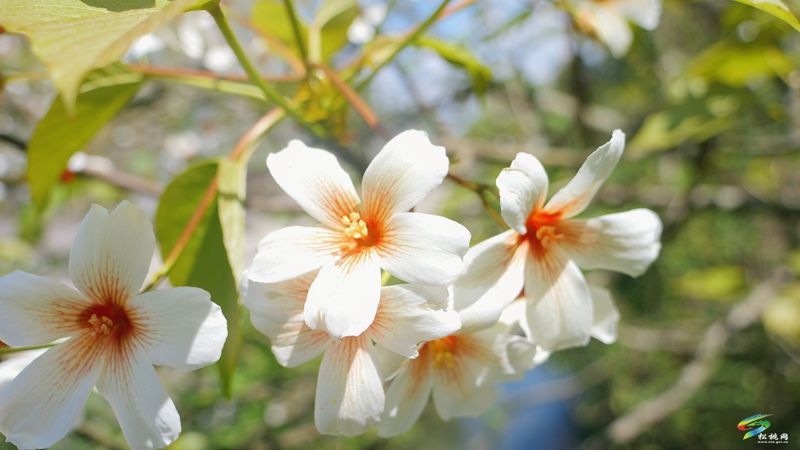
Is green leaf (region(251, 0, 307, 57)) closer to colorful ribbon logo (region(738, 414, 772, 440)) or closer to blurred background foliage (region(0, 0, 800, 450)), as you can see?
blurred background foliage (region(0, 0, 800, 450))

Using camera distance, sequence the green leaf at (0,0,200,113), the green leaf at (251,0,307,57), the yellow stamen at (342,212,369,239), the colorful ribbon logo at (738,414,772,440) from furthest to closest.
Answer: the green leaf at (251,0,307,57)
the colorful ribbon logo at (738,414,772,440)
the yellow stamen at (342,212,369,239)
the green leaf at (0,0,200,113)

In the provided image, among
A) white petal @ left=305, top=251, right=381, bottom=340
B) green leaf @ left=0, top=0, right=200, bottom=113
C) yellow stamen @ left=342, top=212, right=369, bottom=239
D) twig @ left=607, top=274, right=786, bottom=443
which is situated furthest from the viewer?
twig @ left=607, top=274, right=786, bottom=443

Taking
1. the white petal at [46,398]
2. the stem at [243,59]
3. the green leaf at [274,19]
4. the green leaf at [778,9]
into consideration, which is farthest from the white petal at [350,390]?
the green leaf at [274,19]

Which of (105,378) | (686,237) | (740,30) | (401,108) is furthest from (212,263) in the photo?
(686,237)

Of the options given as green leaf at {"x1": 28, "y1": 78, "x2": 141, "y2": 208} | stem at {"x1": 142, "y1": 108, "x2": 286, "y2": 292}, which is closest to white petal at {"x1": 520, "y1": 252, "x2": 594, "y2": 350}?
stem at {"x1": 142, "y1": 108, "x2": 286, "y2": 292}

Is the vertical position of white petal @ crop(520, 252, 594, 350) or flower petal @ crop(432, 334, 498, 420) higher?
white petal @ crop(520, 252, 594, 350)

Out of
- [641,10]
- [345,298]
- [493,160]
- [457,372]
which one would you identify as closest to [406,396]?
[457,372]
